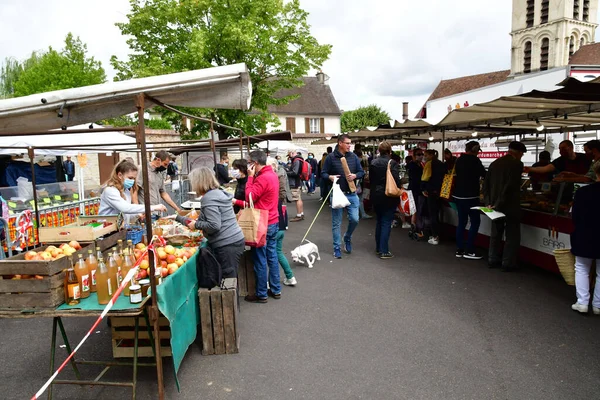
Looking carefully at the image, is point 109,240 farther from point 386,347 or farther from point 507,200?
point 507,200

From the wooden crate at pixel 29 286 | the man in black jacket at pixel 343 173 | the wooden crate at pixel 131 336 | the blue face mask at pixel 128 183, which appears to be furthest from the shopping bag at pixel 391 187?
the wooden crate at pixel 29 286

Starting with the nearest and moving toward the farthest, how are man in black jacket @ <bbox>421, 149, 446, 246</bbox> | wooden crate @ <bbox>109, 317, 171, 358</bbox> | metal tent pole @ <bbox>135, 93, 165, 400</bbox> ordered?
metal tent pole @ <bbox>135, 93, 165, 400</bbox> < wooden crate @ <bbox>109, 317, 171, 358</bbox> < man in black jacket @ <bbox>421, 149, 446, 246</bbox>

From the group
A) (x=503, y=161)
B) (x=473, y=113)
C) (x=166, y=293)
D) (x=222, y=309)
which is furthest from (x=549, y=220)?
(x=166, y=293)

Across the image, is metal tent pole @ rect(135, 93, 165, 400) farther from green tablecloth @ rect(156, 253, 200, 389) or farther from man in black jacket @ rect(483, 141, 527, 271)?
man in black jacket @ rect(483, 141, 527, 271)

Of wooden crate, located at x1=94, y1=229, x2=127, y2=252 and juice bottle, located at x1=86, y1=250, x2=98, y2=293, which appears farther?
wooden crate, located at x1=94, y1=229, x2=127, y2=252

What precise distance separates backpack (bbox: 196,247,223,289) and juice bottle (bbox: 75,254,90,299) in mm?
1162

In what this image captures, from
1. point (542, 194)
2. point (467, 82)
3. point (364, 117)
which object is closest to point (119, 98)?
point (542, 194)

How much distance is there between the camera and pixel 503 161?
6430 mm

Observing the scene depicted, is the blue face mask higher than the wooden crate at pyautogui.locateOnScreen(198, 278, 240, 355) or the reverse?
higher

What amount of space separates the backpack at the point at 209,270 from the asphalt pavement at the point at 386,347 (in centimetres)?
74

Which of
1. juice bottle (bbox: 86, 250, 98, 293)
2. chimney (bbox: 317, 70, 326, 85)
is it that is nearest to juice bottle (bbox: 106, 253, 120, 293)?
juice bottle (bbox: 86, 250, 98, 293)

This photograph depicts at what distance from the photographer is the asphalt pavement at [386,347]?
3.48m

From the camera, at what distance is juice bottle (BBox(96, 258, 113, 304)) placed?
3.11 meters

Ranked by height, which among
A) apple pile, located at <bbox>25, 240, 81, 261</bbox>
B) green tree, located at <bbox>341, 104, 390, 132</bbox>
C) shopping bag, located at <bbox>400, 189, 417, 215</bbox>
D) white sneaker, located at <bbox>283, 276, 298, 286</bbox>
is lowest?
white sneaker, located at <bbox>283, 276, 298, 286</bbox>
